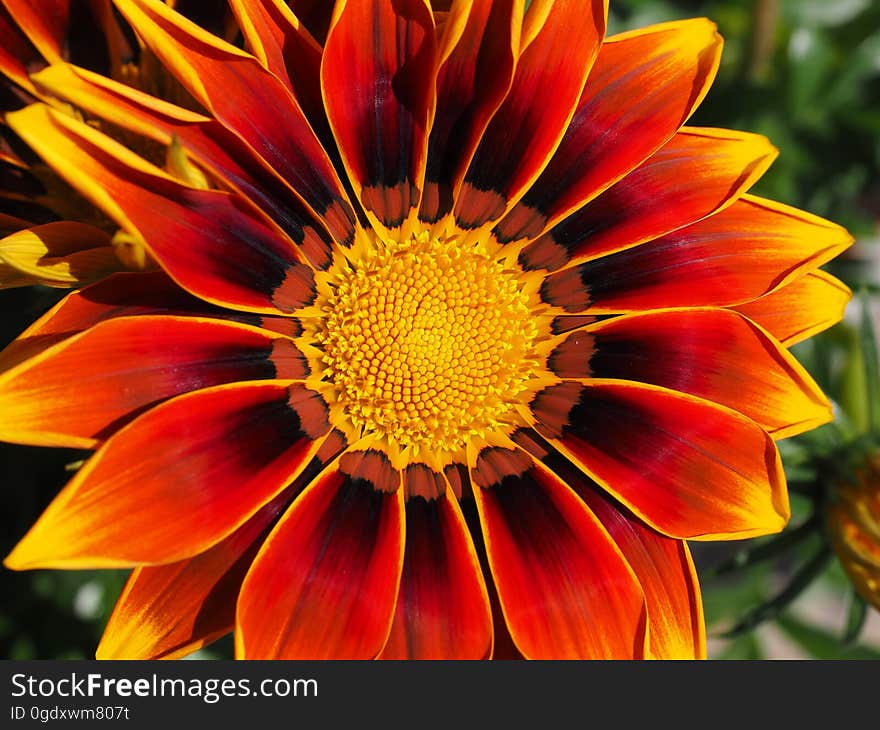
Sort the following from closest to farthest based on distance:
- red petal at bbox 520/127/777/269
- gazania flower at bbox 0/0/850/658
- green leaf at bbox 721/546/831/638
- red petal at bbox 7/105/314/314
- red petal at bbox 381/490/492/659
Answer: red petal at bbox 7/105/314/314
gazania flower at bbox 0/0/850/658
red petal at bbox 381/490/492/659
red petal at bbox 520/127/777/269
green leaf at bbox 721/546/831/638

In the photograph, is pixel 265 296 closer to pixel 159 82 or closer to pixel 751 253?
pixel 159 82

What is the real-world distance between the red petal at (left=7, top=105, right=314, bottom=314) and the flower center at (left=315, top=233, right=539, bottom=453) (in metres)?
0.11

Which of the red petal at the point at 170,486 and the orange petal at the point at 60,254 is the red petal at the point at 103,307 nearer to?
the orange petal at the point at 60,254

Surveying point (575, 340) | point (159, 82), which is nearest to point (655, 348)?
point (575, 340)

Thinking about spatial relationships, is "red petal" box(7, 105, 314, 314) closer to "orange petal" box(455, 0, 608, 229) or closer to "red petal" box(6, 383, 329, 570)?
"red petal" box(6, 383, 329, 570)

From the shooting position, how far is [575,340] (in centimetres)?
153

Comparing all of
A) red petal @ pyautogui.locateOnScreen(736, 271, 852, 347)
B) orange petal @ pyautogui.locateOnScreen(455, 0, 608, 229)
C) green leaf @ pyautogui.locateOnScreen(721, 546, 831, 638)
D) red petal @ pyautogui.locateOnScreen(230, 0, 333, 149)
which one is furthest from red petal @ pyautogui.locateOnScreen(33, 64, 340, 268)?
green leaf @ pyautogui.locateOnScreen(721, 546, 831, 638)

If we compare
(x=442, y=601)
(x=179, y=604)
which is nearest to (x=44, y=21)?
(x=179, y=604)

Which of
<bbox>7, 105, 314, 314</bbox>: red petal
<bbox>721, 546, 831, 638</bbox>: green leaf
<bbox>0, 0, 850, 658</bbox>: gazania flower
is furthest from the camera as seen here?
<bbox>721, 546, 831, 638</bbox>: green leaf

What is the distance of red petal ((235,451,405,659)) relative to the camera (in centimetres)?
119

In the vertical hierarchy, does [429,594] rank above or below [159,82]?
below

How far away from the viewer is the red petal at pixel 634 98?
51.9 inches

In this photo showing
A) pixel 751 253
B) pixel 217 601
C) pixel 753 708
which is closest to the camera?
pixel 217 601

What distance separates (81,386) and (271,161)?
0.39 metres
